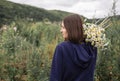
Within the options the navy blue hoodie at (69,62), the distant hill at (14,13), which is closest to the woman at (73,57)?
the navy blue hoodie at (69,62)

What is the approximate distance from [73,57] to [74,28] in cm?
33

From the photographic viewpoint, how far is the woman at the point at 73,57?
393 cm

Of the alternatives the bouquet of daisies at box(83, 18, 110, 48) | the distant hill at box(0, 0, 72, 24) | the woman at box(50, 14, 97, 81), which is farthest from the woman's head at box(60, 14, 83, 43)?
the distant hill at box(0, 0, 72, 24)

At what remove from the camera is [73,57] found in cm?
393

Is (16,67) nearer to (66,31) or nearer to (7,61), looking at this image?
(7,61)

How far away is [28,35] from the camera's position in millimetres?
14266

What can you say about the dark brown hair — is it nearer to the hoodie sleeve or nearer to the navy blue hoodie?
the navy blue hoodie

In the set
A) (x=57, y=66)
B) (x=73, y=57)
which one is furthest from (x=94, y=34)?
(x=57, y=66)

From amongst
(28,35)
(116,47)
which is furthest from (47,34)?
(116,47)

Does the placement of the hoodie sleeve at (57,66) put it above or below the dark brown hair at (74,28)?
below

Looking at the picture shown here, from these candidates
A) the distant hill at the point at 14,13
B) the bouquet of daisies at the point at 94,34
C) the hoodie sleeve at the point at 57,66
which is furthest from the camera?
the distant hill at the point at 14,13

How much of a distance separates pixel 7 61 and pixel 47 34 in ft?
17.1

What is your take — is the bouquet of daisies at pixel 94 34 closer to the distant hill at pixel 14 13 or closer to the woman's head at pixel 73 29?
the woman's head at pixel 73 29

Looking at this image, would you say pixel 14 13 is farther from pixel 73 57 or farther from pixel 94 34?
pixel 73 57
